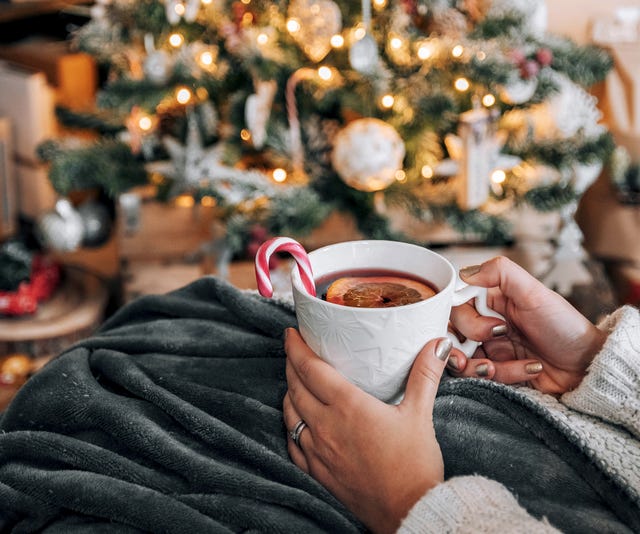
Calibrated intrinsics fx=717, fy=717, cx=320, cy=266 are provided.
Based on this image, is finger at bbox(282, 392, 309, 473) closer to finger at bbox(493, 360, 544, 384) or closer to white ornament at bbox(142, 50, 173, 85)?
finger at bbox(493, 360, 544, 384)

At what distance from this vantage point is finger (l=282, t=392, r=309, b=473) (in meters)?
0.58

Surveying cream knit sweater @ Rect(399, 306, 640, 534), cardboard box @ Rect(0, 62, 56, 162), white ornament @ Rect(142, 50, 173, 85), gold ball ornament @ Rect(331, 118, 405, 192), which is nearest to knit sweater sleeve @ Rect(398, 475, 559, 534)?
cream knit sweater @ Rect(399, 306, 640, 534)

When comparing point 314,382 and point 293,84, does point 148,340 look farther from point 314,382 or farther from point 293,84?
point 293,84

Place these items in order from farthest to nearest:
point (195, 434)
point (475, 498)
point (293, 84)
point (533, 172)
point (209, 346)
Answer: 1. point (533, 172)
2. point (293, 84)
3. point (209, 346)
4. point (195, 434)
5. point (475, 498)

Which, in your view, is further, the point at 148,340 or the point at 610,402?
the point at 148,340

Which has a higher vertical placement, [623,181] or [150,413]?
[150,413]

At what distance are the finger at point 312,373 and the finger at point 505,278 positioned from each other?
159 millimetres

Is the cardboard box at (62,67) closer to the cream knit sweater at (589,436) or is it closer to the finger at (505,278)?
the finger at (505,278)

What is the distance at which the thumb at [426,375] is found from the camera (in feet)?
1.83

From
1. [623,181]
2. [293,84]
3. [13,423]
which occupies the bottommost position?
[623,181]

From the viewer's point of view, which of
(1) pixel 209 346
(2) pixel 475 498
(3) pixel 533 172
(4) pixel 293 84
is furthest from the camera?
(3) pixel 533 172

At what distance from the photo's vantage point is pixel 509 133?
1640 mm

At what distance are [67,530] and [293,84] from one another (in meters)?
1.14

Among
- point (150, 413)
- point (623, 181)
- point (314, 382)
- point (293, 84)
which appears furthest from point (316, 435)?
point (623, 181)
